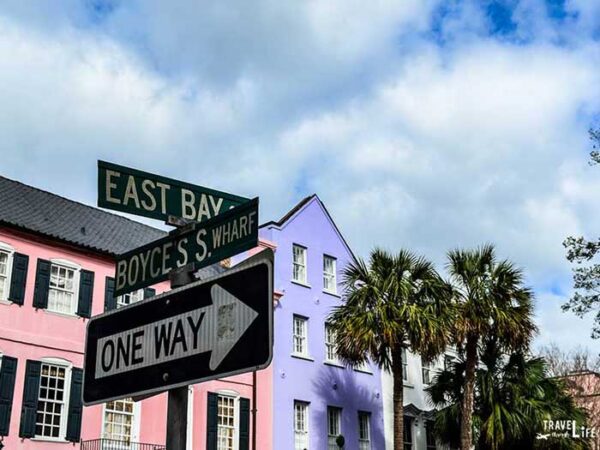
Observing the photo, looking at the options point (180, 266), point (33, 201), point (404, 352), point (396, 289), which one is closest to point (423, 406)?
point (404, 352)

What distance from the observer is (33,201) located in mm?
Result: 23344

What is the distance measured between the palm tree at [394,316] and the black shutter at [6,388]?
1072cm

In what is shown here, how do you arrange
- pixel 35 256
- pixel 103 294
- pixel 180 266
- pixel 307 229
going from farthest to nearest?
pixel 307 229 < pixel 103 294 < pixel 35 256 < pixel 180 266

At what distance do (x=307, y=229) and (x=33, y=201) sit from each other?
1085 centimetres

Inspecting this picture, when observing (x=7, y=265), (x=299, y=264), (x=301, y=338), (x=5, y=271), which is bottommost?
(x=301, y=338)

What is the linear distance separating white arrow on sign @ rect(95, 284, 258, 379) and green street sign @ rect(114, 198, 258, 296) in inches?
12.0

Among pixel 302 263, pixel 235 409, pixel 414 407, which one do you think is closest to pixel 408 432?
pixel 414 407

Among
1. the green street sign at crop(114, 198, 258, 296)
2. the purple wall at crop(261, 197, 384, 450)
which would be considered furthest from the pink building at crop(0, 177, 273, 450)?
the green street sign at crop(114, 198, 258, 296)

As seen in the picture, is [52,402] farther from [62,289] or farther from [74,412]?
[62,289]

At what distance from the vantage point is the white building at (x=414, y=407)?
31.7 m

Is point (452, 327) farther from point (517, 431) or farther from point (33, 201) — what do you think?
point (33, 201)

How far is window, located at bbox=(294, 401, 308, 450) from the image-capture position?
2721 centimetres

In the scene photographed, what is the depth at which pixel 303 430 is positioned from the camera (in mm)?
27531

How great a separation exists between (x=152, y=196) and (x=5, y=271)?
17.8 m
